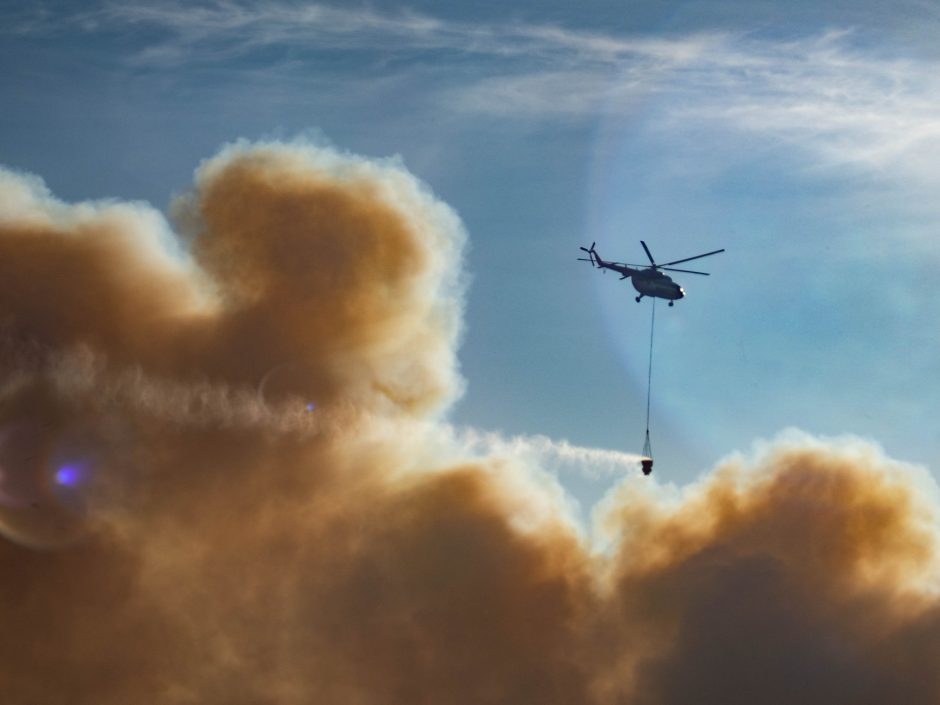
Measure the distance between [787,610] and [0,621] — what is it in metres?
67.8

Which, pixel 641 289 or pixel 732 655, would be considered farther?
pixel 732 655

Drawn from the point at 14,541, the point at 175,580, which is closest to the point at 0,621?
the point at 14,541

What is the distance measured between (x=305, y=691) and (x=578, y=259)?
1729 inches

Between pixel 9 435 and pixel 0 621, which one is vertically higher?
pixel 9 435

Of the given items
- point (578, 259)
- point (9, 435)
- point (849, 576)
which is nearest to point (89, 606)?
point (9, 435)

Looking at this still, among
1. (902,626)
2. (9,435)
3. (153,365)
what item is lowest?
(902,626)

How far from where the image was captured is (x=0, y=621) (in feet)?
290

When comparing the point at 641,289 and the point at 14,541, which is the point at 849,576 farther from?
the point at 14,541

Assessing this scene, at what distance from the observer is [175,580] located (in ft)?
294

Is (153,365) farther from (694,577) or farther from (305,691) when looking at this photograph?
(694,577)

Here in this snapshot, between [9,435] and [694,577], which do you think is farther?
[694,577]

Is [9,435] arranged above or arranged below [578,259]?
below

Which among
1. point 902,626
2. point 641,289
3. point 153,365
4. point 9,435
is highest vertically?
point 641,289

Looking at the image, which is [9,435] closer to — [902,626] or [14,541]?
[14,541]
